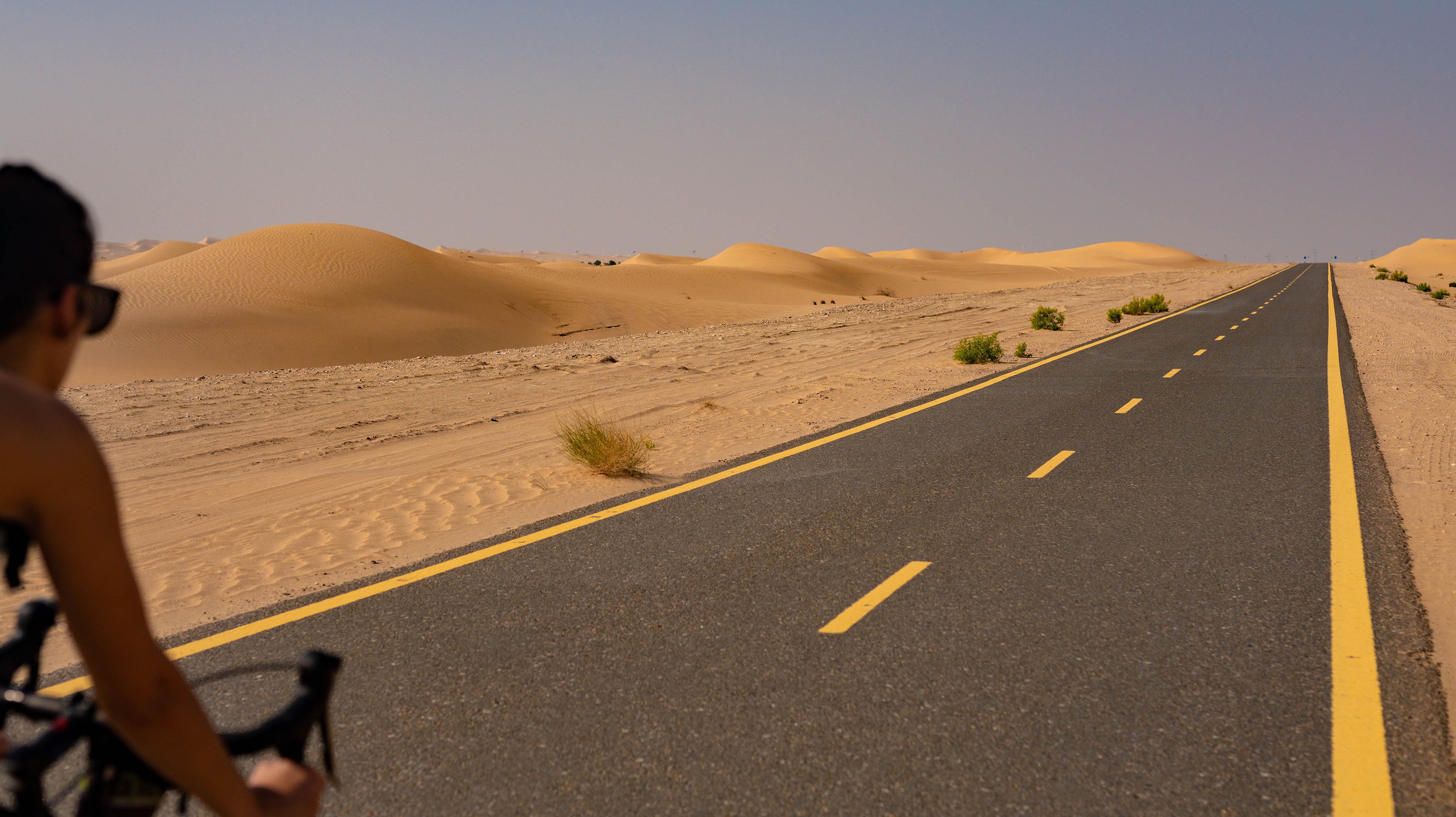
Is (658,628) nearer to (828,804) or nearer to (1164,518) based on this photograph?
(828,804)

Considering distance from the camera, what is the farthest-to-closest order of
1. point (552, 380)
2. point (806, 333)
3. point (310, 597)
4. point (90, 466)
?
point (806, 333), point (552, 380), point (310, 597), point (90, 466)

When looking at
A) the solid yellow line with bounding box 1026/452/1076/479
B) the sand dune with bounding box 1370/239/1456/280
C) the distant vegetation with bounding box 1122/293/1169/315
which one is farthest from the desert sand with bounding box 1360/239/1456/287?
the solid yellow line with bounding box 1026/452/1076/479

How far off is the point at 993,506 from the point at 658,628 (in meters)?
3.86

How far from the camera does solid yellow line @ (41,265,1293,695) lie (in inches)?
211

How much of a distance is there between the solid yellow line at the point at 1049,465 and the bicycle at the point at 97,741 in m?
8.51

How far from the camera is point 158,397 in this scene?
17219 millimetres

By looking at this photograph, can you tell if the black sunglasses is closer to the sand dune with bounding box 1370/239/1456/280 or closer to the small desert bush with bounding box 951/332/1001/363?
the small desert bush with bounding box 951/332/1001/363

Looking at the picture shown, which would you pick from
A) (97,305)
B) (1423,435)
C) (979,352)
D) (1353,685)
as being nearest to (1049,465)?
(1423,435)

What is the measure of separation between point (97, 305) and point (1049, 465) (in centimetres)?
953

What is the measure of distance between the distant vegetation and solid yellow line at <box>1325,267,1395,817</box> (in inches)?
1304

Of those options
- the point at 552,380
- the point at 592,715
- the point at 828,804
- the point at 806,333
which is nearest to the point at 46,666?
the point at 592,715

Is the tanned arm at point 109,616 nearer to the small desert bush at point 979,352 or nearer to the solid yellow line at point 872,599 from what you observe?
the solid yellow line at point 872,599

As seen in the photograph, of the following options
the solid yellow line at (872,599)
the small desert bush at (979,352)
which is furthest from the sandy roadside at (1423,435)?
the small desert bush at (979,352)

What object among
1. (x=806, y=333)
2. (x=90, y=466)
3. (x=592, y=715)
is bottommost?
(x=806, y=333)
